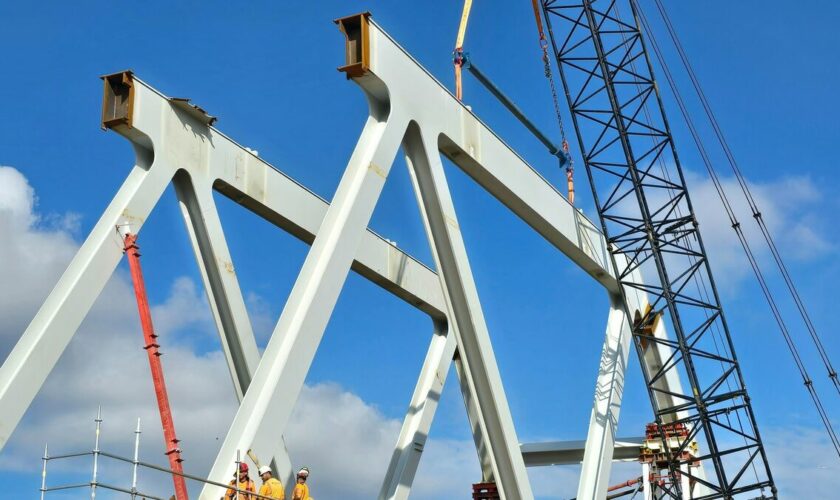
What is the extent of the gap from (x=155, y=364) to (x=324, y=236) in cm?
343

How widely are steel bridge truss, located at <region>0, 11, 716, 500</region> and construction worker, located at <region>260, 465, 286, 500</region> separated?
1.30 ft

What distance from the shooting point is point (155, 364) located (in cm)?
1706

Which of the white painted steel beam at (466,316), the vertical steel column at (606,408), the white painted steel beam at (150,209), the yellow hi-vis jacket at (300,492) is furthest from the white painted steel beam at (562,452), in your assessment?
the yellow hi-vis jacket at (300,492)

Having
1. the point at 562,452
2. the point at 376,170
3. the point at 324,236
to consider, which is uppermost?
the point at 562,452

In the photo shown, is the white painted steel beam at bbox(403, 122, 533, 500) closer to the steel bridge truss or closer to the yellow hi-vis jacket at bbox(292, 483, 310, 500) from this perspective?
the steel bridge truss

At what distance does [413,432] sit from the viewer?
83.1 ft

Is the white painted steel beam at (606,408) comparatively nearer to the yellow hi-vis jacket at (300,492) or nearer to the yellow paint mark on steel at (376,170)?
the yellow paint mark on steel at (376,170)

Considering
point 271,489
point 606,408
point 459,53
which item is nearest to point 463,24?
point 459,53

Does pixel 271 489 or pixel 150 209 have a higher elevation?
pixel 150 209

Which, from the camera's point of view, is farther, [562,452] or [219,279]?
[562,452]

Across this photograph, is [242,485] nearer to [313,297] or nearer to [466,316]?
[313,297]

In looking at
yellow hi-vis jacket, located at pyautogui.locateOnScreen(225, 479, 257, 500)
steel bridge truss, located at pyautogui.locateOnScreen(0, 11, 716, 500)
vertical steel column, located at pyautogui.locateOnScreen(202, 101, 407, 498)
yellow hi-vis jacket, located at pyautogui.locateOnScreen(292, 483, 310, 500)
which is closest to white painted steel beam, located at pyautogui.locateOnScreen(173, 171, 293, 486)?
steel bridge truss, located at pyautogui.locateOnScreen(0, 11, 716, 500)

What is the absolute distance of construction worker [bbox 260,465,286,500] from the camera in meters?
14.3

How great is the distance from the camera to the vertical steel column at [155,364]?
1617cm
